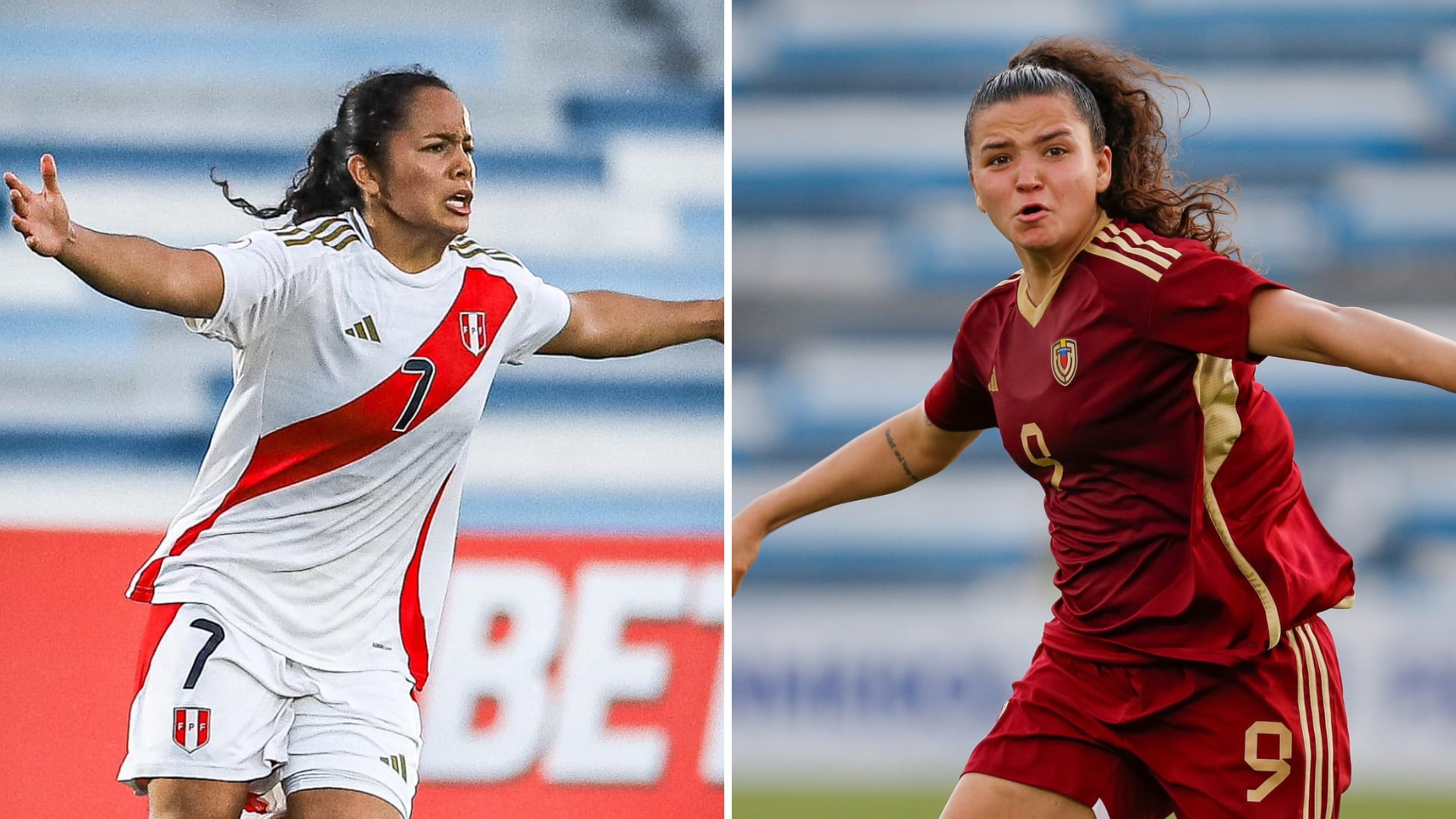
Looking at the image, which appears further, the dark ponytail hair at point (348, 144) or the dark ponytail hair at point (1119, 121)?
the dark ponytail hair at point (348, 144)

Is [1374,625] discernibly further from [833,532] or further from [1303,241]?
[833,532]

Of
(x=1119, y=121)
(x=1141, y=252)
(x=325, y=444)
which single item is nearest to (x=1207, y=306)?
(x=1141, y=252)

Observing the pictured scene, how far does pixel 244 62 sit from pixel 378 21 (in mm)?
259

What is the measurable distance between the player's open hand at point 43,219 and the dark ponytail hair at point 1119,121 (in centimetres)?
149

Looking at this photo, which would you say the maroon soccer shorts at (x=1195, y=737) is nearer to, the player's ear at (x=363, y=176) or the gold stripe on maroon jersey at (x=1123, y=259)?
the gold stripe on maroon jersey at (x=1123, y=259)

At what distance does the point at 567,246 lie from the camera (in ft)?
9.33

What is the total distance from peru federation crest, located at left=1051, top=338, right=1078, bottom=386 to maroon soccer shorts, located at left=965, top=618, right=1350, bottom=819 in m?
0.41

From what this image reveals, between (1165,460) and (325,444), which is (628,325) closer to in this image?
(325,444)

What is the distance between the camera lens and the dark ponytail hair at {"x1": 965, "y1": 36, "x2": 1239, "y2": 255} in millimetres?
2146

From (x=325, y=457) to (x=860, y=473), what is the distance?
0.94 metres

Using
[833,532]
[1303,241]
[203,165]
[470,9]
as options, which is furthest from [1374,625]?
[203,165]

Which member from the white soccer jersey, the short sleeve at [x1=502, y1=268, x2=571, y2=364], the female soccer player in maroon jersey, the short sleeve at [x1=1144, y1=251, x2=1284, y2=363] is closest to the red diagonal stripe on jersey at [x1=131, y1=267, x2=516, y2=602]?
the white soccer jersey

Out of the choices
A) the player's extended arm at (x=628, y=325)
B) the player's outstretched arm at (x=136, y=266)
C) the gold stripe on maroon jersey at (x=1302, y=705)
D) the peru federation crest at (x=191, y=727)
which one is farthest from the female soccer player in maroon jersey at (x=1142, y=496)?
the player's outstretched arm at (x=136, y=266)

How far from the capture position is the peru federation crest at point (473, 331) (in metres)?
2.71
